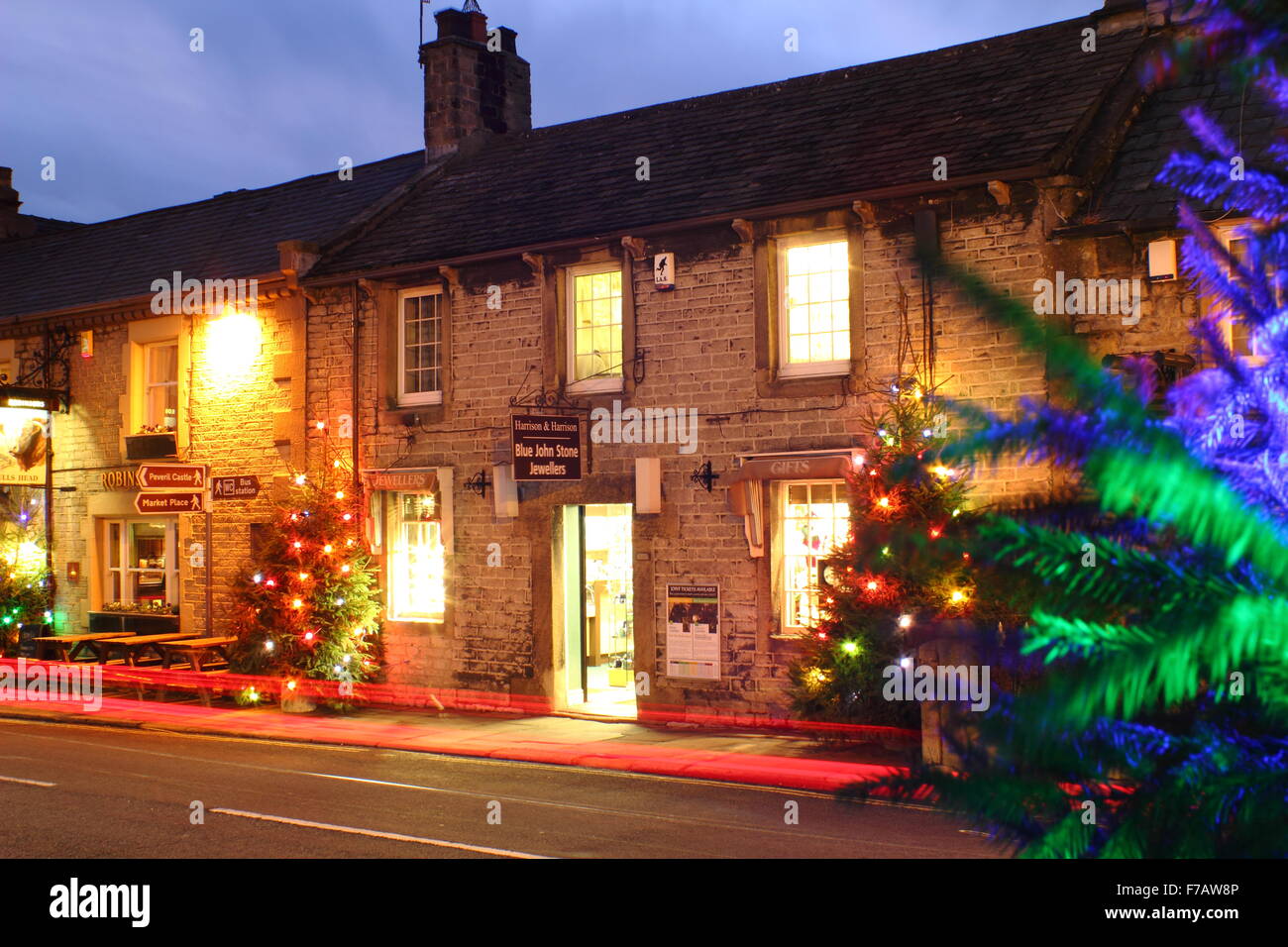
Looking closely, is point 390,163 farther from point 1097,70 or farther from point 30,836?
point 30,836

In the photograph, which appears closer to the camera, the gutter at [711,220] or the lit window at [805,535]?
the gutter at [711,220]

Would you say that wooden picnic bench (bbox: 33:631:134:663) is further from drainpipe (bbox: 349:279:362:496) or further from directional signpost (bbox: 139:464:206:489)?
drainpipe (bbox: 349:279:362:496)

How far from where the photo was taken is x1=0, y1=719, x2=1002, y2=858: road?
9.02 m

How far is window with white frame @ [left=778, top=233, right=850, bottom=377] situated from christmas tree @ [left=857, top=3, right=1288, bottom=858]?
1346 centimetres

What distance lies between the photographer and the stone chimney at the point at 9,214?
1168 inches

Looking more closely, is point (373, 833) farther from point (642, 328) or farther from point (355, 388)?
point (355, 388)

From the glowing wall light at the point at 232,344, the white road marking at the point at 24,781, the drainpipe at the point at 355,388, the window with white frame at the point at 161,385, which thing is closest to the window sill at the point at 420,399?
the drainpipe at the point at 355,388

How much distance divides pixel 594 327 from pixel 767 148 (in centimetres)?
324

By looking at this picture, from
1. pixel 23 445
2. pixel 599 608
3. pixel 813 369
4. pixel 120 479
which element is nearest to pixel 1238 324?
pixel 813 369

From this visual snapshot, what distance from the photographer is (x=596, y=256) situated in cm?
1638

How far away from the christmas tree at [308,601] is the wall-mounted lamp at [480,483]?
1.97 metres

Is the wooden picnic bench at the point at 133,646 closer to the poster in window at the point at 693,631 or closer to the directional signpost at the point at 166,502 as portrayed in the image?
the directional signpost at the point at 166,502

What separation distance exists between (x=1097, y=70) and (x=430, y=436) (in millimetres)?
9927

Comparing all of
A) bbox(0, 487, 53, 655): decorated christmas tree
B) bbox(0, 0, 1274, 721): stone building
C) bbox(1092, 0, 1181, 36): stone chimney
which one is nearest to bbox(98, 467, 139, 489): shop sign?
bbox(0, 0, 1274, 721): stone building
